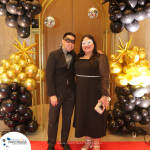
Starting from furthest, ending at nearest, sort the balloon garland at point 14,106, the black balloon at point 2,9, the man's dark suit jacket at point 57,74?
1. the black balloon at point 2,9
2. the balloon garland at point 14,106
3. the man's dark suit jacket at point 57,74

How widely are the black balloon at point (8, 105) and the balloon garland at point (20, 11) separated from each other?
3.74 ft

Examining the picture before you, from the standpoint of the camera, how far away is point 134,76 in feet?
7.69

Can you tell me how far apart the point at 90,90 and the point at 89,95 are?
0.07 metres

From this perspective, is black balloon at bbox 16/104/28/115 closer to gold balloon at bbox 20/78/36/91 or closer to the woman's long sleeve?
gold balloon at bbox 20/78/36/91

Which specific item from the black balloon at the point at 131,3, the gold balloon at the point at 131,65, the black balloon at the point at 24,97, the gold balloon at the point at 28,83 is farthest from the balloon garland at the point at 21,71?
the black balloon at the point at 131,3

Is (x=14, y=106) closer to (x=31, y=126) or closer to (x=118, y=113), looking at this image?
(x=31, y=126)

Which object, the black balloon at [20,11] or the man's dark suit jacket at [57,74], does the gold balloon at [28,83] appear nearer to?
the man's dark suit jacket at [57,74]

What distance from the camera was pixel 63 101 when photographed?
81.9 inches

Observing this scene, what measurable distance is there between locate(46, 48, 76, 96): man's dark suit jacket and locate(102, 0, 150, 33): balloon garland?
1102 millimetres

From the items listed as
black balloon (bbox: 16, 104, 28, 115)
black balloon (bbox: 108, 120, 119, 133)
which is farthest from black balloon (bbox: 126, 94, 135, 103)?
black balloon (bbox: 16, 104, 28, 115)

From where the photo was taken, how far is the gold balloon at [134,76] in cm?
233

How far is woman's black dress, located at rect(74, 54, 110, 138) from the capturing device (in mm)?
1901

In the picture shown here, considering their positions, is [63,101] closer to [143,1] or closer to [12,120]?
[12,120]

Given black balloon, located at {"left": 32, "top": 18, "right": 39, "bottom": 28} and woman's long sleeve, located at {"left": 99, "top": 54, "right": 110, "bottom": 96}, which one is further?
black balloon, located at {"left": 32, "top": 18, "right": 39, "bottom": 28}
